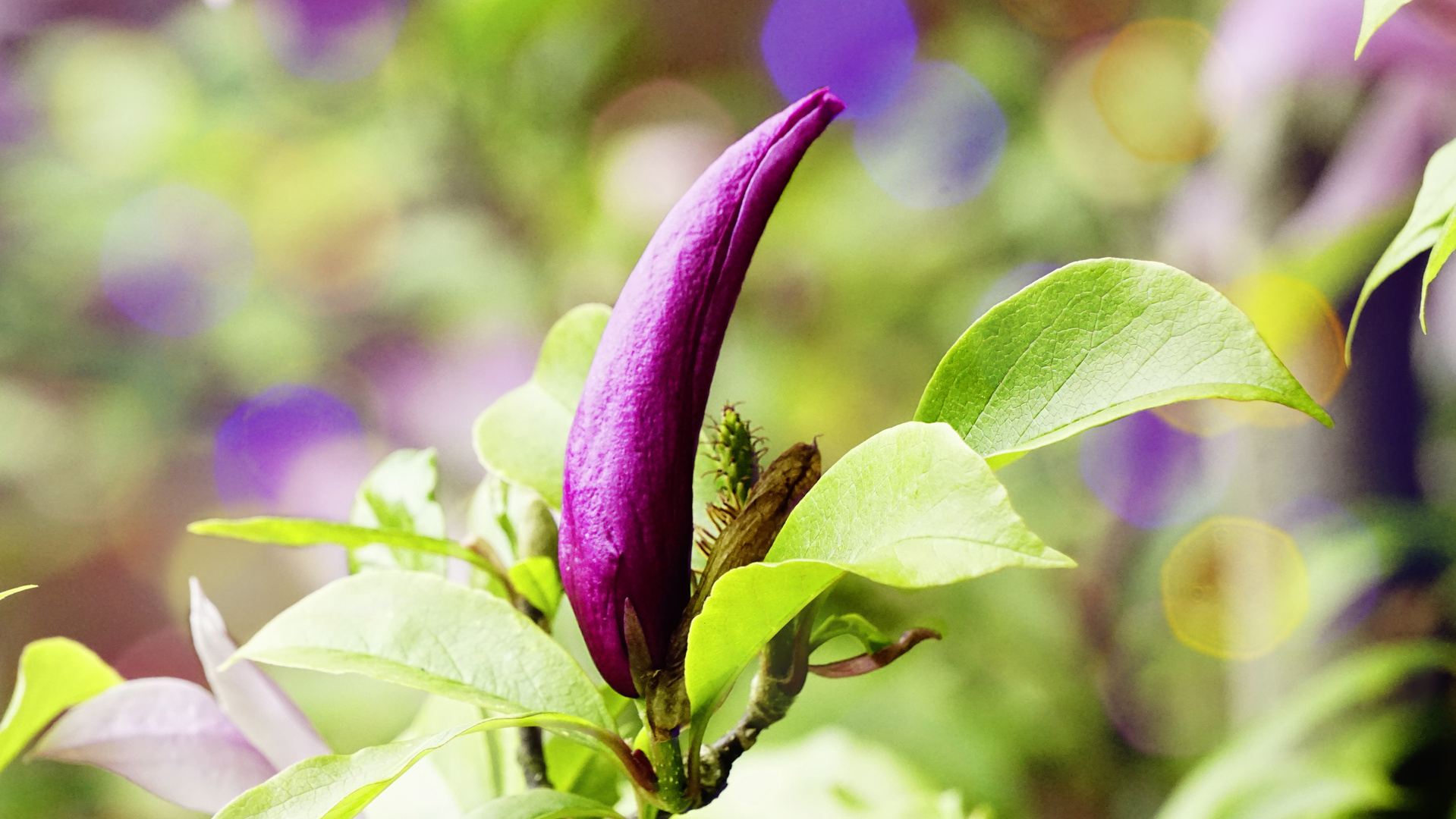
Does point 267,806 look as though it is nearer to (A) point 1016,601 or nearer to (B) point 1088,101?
(A) point 1016,601

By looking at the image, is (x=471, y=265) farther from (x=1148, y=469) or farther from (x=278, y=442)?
(x=1148, y=469)

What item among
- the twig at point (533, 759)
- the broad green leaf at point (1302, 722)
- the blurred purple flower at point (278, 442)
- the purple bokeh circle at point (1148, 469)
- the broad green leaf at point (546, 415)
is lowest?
the purple bokeh circle at point (1148, 469)

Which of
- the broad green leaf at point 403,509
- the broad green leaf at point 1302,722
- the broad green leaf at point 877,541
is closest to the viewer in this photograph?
the broad green leaf at point 877,541

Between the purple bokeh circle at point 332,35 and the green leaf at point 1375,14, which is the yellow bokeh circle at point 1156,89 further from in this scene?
the green leaf at point 1375,14

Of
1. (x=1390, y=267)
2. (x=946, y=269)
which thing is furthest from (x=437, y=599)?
(x=946, y=269)

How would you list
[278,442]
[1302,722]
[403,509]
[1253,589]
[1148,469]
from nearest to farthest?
[403,509], [1302,722], [1253,589], [1148,469], [278,442]

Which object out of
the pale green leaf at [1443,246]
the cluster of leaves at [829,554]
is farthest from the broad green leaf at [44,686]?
the pale green leaf at [1443,246]

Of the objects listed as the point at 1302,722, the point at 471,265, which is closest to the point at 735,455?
the point at 1302,722

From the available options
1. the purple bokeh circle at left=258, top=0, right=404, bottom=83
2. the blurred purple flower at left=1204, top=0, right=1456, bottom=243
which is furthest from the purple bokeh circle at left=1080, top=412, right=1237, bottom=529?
the purple bokeh circle at left=258, top=0, right=404, bottom=83

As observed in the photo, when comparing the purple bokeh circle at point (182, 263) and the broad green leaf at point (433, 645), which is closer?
the broad green leaf at point (433, 645)
